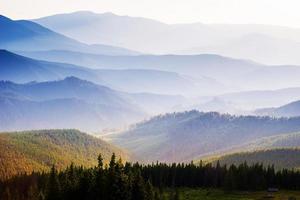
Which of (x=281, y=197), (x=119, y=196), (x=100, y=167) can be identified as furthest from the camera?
(x=281, y=197)

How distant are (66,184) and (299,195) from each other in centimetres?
10043

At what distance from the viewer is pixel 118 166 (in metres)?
123

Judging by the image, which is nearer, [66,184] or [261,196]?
[66,184]

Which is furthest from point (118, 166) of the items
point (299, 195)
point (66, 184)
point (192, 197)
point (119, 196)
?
point (299, 195)

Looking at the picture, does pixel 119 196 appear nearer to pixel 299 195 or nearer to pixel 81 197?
pixel 81 197

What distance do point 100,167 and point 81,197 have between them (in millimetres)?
8662

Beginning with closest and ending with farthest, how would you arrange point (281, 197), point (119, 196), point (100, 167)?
point (119, 196) → point (100, 167) → point (281, 197)

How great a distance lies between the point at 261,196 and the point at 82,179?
86101mm

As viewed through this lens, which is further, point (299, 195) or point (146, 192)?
point (299, 195)

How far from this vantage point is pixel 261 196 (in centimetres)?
19000

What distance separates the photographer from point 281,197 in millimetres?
186750

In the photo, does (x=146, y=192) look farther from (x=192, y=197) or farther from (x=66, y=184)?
(x=192, y=197)

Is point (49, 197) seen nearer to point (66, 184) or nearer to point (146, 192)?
point (66, 184)

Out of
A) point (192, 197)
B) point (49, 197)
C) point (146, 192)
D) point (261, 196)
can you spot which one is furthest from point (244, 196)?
point (49, 197)
